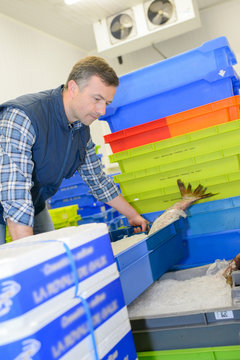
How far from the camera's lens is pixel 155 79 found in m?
2.17

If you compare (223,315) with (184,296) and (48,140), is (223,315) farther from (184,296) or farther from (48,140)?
(48,140)

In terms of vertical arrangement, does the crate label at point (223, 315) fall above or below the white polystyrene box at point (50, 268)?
below

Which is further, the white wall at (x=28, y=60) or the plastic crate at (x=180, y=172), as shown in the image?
the white wall at (x=28, y=60)

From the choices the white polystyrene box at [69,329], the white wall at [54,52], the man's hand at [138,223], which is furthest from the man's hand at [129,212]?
the white wall at [54,52]

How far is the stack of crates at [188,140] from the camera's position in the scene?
74.9 inches

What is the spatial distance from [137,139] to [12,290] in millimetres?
1676

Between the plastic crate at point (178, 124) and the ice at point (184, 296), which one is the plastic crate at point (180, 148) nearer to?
the plastic crate at point (178, 124)

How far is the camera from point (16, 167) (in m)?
1.32

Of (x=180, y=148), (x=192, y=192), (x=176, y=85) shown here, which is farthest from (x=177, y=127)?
(x=192, y=192)

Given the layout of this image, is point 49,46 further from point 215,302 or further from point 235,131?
point 215,302

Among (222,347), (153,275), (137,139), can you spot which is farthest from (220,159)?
(222,347)

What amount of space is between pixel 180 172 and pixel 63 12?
2.97 m

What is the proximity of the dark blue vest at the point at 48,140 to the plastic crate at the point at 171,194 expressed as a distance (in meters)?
A: 0.61

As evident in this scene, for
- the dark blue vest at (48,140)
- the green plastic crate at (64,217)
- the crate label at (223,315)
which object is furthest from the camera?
the green plastic crate at (64,217)
